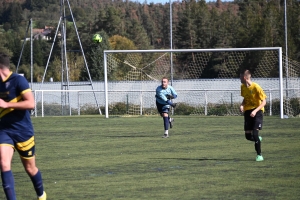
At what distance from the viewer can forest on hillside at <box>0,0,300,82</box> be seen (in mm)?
59312

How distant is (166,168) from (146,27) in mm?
104358

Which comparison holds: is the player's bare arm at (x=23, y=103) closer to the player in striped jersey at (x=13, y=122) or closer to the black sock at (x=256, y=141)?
the player in striped jersey at (x=13, y=122)

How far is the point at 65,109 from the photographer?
139ft

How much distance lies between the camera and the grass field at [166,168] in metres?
9.88

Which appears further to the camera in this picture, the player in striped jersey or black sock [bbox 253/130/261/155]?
black sock [bbox 253/130/261/155]

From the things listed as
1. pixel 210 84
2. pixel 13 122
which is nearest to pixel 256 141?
pixel 13 122

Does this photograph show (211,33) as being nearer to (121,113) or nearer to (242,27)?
(242,27)

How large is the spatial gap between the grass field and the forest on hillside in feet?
81.4

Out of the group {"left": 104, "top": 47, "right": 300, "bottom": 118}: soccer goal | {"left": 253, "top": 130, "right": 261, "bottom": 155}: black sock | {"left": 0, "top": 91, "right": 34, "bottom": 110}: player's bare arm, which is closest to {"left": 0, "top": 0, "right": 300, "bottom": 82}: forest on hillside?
{"left": 104, "top": 47, "right": 300, "bottom": 118}: soccer goal

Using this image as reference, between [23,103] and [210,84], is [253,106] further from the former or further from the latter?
[210,84]

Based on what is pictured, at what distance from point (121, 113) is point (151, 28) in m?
75.4

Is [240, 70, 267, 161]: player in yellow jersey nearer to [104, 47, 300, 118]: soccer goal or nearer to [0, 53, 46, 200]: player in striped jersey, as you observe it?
[0, 53, 46, 200]: player in striped jersey

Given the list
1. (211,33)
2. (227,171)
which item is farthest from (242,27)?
(227,171)

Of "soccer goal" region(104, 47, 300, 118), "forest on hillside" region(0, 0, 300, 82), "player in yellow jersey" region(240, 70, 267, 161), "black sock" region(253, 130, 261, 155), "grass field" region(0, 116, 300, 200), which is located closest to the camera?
"grass field" region(0, 116, 300, 200)
